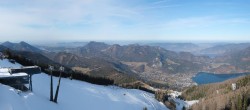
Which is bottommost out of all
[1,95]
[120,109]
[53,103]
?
[120,109]

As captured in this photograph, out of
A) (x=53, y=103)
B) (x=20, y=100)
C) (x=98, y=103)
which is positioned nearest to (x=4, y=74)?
(x=53, y=103)

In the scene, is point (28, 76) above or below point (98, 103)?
above

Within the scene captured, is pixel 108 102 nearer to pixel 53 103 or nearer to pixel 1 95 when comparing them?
pixel 53 103

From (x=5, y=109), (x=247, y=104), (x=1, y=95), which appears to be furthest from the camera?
(x=247, y=104)

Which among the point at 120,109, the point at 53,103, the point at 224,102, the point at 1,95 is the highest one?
the point at 1,95

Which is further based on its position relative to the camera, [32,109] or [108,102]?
[108,102]

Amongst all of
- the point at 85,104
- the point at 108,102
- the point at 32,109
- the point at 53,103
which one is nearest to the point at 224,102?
the point at 108,102

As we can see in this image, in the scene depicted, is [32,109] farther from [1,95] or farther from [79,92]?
[79,92]

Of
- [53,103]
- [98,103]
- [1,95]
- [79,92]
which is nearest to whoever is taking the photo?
[1,95]

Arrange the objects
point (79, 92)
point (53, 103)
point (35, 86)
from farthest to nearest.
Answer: point (79, 92) < point (35, 86) < point (53, 103)
